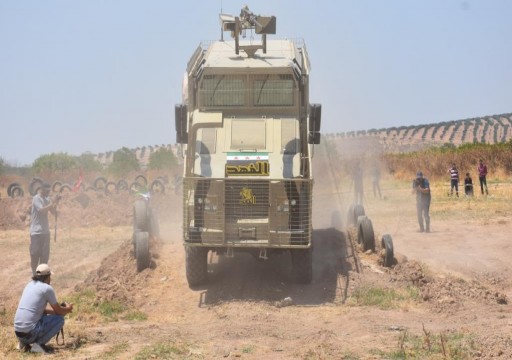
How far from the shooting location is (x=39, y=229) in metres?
14.9

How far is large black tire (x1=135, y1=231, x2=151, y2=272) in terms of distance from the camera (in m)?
15.5

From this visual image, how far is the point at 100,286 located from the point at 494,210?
51.1ft

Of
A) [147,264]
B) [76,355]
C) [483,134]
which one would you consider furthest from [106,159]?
[76,355]

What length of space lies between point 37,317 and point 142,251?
19.0 ft

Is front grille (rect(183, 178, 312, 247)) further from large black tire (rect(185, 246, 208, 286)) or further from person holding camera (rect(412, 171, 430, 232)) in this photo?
person holding camera (rect(412, 171, 430, 232))

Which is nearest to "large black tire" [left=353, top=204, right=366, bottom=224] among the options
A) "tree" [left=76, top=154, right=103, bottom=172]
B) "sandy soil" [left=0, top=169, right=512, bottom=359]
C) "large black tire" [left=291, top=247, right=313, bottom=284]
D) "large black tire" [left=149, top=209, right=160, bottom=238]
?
"sandy soil" [left=0, top=169, right=512, bottom=359]

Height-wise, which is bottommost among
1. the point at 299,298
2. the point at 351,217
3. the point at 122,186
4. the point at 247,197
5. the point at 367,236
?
the point at 299,298

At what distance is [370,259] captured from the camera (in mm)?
16172

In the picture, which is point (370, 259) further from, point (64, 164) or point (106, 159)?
point (106, 159)

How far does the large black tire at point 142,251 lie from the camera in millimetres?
15539

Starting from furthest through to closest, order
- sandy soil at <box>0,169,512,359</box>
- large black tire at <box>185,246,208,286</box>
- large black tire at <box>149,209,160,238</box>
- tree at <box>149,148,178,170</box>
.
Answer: tree at <box>149,148,178,170</box>
large black tire at <box>149,209,160,238</box>
large black tire at <box>185,246,208,286</box>
sandy soil at <box>0,169,512,359</box>

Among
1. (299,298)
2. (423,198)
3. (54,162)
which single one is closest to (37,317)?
(299,298)

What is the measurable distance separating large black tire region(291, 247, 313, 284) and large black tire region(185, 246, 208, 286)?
1663 mm

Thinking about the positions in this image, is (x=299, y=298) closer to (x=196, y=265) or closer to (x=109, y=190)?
(x=196, y=265)
